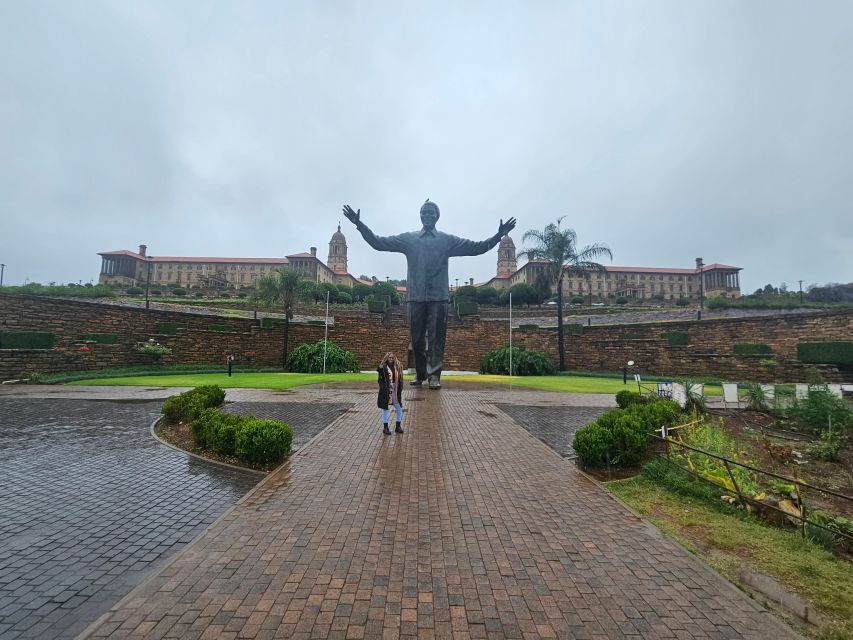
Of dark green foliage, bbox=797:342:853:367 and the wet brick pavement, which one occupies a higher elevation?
dark green foliage, bbox=797:342:853:367

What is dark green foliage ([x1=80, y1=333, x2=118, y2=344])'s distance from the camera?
1961 centimetres

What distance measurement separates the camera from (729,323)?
21906mm

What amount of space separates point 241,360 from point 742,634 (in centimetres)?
2553

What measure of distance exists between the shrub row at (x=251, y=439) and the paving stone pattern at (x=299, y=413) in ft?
3.03

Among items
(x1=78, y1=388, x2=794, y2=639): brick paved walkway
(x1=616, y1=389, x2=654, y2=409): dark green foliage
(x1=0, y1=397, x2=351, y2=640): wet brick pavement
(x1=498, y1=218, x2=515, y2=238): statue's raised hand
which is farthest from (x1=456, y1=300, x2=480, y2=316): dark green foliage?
(x1=78, y1=388, x2=794, y2=639): brick paved walkway

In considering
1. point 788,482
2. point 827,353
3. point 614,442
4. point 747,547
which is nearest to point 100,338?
point 614,442

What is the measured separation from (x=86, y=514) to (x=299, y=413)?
18.1ft

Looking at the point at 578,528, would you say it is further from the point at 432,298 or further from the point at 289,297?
the point at 289,297

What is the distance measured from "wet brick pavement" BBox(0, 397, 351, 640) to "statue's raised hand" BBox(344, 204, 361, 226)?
615 cm

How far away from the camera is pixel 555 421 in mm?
9453

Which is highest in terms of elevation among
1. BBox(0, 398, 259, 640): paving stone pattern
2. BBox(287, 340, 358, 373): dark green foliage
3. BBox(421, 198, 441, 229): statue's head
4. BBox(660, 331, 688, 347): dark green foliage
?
BBox(421, 198, 441, 229): statue's head

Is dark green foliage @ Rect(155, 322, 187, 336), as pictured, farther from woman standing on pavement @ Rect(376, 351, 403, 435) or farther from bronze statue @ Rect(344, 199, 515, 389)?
woman standing on pavement @ Rect(376, 351, 403, 435)

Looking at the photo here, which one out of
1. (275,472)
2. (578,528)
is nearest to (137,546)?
(275,472)

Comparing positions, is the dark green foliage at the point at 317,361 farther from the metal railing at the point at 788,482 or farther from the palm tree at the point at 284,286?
the metal railing at the point at 788,482
